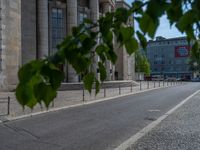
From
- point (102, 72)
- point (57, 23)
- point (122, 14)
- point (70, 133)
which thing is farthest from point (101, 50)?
point (57, 23)

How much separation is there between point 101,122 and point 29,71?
15309mm

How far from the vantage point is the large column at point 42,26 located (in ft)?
200

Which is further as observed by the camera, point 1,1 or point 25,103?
point 1,1

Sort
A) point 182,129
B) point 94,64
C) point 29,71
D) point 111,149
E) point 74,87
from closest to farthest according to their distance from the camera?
point 29,71 → point 94,64 → point 111,149 → point 182,129 → point 74,87

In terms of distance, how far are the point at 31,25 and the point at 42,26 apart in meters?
1.60

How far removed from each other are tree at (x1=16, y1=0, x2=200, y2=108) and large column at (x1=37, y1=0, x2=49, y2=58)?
58.6 m

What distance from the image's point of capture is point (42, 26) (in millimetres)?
61156

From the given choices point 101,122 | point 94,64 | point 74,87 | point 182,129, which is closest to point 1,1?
point 74,87

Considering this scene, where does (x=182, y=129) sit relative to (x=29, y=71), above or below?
below

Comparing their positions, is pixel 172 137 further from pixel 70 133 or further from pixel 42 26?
pixel 42 26

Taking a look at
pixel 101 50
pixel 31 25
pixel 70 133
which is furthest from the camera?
pixel 31 25

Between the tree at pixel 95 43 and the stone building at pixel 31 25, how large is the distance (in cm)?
4163

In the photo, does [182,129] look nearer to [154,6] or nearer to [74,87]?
[154,6]

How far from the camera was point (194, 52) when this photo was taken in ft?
8.31
